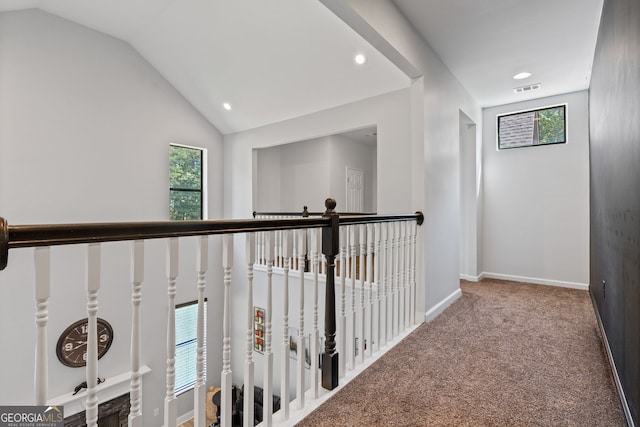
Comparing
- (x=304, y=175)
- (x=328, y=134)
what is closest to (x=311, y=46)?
(x=328, y=134)

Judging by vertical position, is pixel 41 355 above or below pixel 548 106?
below

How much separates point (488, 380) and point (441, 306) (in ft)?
4.36

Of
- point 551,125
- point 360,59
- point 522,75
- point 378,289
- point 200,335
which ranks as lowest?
point 378,289

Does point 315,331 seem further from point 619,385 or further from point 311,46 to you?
point 311,46

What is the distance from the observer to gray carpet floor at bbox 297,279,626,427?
4.98ft

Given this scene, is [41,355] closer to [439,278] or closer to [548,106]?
[439,278]

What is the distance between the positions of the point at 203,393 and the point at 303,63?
13.3 ft

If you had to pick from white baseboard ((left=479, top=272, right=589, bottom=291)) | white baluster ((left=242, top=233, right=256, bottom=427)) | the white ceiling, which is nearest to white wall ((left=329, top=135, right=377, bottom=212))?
the white ceiling

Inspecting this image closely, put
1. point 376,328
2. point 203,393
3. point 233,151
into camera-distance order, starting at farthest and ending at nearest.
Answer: point 233,151 < point 376,328 < point 203,393

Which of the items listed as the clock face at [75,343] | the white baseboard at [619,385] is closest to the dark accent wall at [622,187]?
the white baseboard at [619,385]

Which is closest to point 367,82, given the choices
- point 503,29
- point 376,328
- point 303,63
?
point 303,63

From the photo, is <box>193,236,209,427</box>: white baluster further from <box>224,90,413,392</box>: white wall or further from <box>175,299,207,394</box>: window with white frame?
<box>175,299,207,394</box>: window with white frame

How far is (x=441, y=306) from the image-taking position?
316 centimetres

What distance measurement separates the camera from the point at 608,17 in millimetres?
2033
